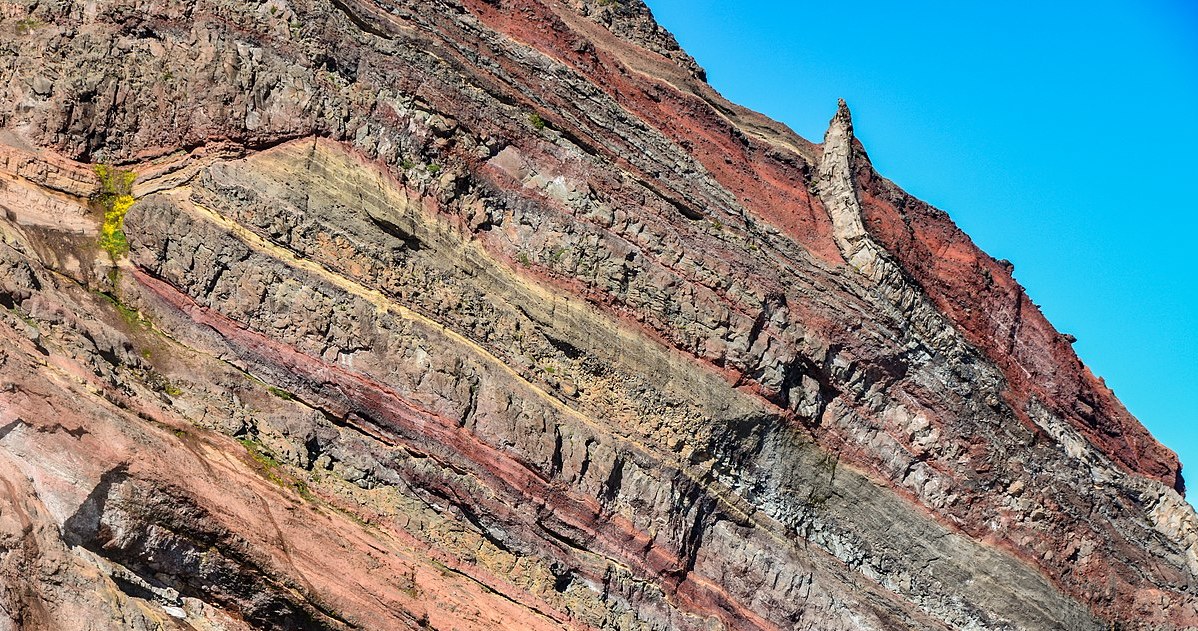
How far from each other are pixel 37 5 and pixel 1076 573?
2679 cm

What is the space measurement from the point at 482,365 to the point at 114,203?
771cm

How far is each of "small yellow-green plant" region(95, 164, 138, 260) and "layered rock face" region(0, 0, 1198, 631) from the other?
15cm

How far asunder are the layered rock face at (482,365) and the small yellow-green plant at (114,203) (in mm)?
152

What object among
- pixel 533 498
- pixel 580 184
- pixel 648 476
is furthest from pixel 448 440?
pixel 580 184

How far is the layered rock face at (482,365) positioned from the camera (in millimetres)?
15281

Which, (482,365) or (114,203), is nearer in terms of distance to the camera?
(114,203)

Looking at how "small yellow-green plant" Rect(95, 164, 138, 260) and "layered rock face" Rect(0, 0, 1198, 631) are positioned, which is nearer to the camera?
"layered rock face" Rect(0, 0, 1198, 631)

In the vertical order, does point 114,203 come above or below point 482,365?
below

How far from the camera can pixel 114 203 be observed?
735 inches

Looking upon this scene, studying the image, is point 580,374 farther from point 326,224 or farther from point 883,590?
point 883,590

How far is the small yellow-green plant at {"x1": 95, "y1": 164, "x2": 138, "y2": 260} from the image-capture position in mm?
18281

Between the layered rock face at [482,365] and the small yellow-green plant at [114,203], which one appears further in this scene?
the small yellow-green plant at [114,203]

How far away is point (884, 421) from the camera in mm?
23328

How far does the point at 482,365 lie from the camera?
1916 centimetres
